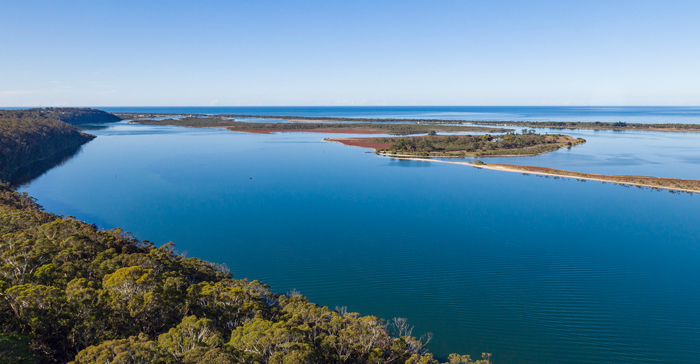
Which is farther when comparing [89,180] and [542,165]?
[542,165]

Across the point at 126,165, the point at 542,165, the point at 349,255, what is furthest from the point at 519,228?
the point at 126,165

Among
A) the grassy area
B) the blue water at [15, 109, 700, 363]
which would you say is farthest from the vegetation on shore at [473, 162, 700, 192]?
the grassy area

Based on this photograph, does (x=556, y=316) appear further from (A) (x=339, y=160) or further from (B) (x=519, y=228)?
(A) (x=339, y=160)

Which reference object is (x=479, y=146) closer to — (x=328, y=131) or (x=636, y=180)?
(x=636, y=180)

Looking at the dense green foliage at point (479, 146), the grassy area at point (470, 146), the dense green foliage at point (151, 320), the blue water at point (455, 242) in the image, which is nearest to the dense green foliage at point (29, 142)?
the blue water at point (455, 242)

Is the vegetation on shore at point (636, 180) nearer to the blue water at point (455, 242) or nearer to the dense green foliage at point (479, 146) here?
the blue water at point (455, 242)

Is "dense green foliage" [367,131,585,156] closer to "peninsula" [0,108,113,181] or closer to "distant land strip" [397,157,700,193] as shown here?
"distant land strip" [397,157,700,193]
